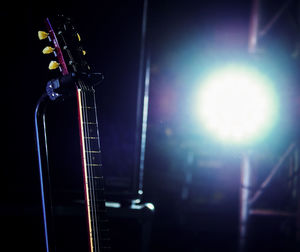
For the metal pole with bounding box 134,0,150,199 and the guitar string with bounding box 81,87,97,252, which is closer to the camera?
the guitar string with bounding box 81,87,97,252

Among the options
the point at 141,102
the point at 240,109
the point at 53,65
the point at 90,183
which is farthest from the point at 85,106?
the point at 240,109

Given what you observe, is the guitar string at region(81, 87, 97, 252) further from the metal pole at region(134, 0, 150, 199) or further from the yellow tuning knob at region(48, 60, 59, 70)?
the metal pole at region(134, 0, 150, 199)

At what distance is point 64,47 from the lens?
107 centimetres

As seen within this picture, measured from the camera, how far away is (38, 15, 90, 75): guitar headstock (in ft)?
3.51

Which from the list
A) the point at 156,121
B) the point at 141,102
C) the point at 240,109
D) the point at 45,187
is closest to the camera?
the point at 45,187

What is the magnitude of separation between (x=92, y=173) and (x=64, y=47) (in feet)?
1.61

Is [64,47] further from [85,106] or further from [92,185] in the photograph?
[92,185]

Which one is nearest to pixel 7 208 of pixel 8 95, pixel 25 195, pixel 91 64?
pixel 25 195

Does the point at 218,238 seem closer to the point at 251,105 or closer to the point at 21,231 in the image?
the point at 251,105

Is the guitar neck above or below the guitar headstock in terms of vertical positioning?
below

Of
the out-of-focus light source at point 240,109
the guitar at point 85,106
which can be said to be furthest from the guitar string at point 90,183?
the out-of-focus light source at point 240,109

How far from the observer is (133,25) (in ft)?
4.98

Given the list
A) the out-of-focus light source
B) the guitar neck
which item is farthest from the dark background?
the guitar neck

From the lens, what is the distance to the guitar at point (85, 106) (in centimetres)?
107
